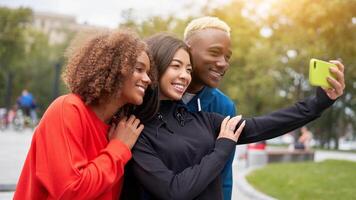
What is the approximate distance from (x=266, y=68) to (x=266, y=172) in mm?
20628

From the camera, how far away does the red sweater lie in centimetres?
185

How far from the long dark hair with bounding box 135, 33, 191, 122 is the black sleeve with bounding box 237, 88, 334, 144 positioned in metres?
0.47

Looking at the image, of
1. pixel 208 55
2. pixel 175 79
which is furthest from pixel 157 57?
pixel 208 55

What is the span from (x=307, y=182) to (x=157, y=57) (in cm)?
718

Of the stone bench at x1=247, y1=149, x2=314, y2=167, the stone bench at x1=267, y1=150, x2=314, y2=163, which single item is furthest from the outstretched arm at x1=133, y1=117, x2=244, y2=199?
the stone bench at x1=267, y1=150, x2=314, y2=163

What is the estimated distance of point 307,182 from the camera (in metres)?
8.80

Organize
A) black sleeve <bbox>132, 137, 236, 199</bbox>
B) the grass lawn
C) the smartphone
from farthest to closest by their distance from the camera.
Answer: the grass lawn
the smartphone
black sleeve <bbox>132, 137, 236, 199</bbox>

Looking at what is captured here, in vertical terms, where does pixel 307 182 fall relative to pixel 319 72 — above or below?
below

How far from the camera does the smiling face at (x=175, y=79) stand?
2.24 meters

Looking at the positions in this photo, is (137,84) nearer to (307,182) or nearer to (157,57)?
(157,57)

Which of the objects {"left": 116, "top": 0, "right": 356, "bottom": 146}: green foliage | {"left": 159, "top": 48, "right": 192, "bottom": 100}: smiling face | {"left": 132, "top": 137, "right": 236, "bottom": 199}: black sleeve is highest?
{"left": 159, "top": 48, "right": 192, "bottom": 100}: smiling face

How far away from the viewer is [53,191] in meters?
1.85

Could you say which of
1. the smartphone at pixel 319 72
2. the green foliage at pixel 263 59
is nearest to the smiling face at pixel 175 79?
the smartphone at pixel 319 72

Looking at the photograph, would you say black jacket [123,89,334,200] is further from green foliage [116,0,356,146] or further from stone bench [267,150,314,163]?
green foliage [116,0,356,146]
